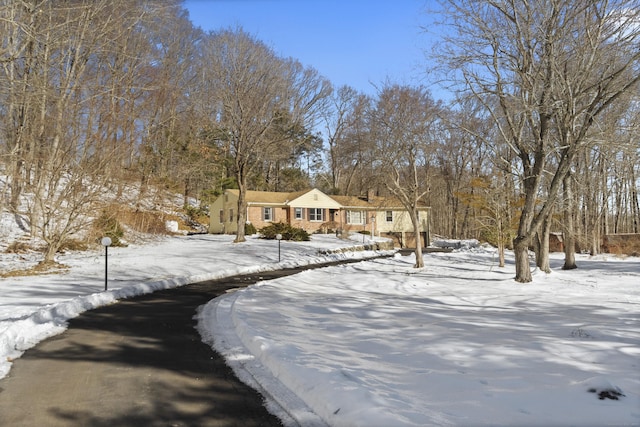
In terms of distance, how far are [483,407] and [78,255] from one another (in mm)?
20165

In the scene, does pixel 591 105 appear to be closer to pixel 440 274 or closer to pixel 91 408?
pixel 440 274

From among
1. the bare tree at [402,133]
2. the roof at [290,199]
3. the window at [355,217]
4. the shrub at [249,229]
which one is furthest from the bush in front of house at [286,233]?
the bare tree at [402,133]

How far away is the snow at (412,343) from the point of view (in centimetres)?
367

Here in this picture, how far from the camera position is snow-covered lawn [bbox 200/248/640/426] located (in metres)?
3.59

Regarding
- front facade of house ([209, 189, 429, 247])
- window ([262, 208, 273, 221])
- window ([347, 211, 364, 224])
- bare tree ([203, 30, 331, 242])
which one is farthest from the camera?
window ([347, 211, 364, 224])

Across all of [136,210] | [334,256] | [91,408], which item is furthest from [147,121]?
[91,408]

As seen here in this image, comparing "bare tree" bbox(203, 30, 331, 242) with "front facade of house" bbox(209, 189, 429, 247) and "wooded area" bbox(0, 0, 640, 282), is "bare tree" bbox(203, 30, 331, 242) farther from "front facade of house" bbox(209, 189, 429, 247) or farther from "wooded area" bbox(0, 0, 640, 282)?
"front facade of house" bbox(209, 189, 429, 247)

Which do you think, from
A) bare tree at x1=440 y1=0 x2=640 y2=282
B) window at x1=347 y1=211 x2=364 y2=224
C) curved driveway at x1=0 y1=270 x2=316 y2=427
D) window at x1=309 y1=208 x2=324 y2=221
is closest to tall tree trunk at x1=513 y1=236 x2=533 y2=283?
bare tree at x1=440 y1=0 x2=640 y2=282

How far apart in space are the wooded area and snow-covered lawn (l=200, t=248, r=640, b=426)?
5785mm

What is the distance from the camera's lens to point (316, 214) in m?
41.1

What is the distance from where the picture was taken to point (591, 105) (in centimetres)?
1155

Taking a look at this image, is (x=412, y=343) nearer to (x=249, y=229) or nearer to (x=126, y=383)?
(x=126, y=383)

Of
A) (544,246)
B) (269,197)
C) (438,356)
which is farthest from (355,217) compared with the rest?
(438,356)

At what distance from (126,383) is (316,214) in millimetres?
36467
